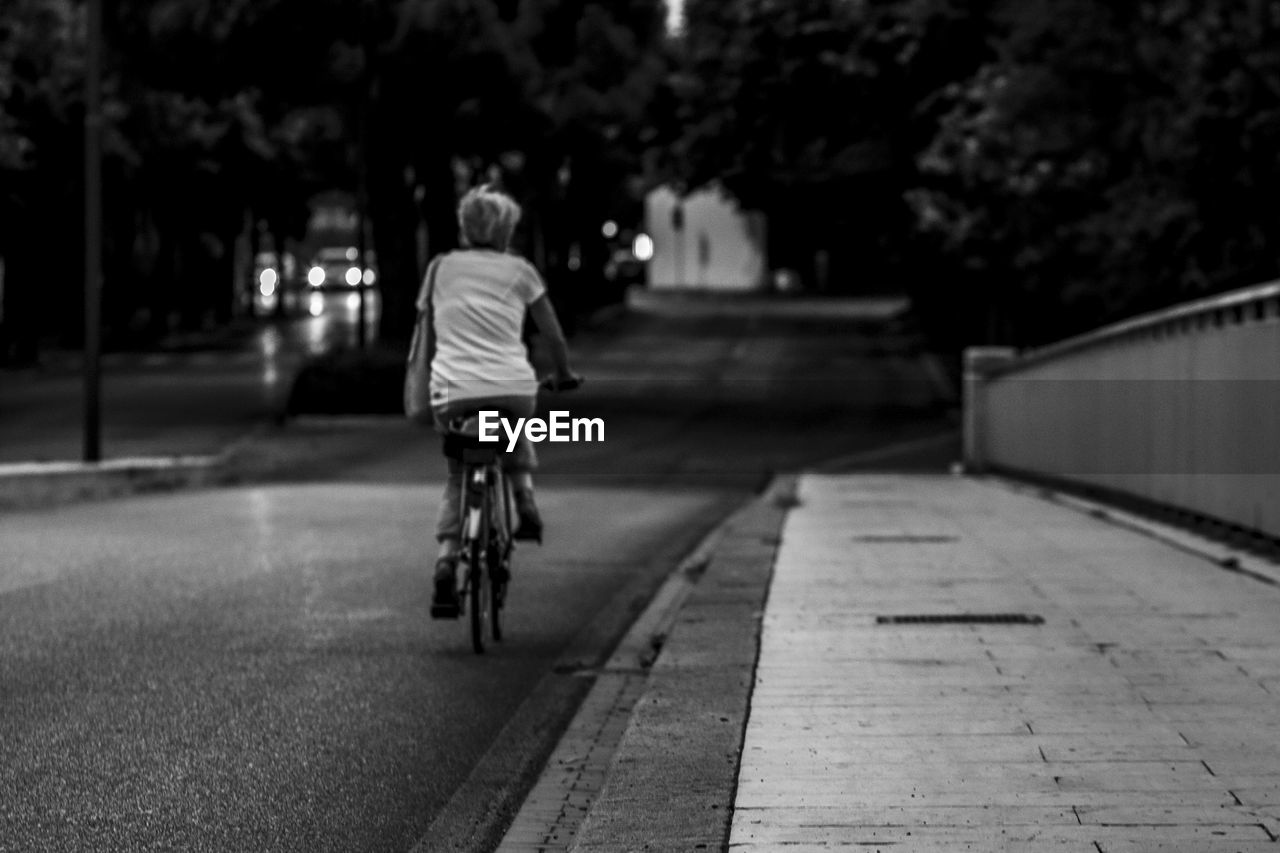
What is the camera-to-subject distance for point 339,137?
148 ft

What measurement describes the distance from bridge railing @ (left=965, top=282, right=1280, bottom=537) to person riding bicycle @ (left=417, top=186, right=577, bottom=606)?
4.65 meters

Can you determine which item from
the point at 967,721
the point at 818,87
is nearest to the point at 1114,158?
the point at 818,87

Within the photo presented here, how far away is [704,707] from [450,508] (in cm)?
254

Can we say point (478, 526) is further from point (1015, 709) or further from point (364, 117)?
point (364, 117)

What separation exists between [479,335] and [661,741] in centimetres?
321

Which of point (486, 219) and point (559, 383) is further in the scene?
point (559, 383)

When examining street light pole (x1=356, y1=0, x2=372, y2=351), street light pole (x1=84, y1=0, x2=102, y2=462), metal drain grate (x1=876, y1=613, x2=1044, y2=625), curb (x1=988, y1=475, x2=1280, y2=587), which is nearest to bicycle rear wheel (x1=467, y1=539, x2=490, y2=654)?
metal drain grate (x1=876, y1=613, x2=1044, y2=625)

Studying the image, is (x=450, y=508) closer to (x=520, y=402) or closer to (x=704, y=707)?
(x=520, y=402)

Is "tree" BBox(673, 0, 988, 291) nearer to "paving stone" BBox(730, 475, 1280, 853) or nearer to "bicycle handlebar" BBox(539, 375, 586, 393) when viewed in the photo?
"paving stone" BBox(730, 475, 1280, 853)

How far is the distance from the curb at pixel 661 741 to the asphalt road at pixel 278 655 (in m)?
0.20

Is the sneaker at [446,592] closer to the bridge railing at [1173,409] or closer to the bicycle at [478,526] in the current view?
the bicycle at [478,526]

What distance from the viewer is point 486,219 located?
1061 centimetres

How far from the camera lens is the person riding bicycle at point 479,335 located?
1034cm

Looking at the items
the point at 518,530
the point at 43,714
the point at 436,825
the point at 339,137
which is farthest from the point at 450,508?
the point at 339,137
